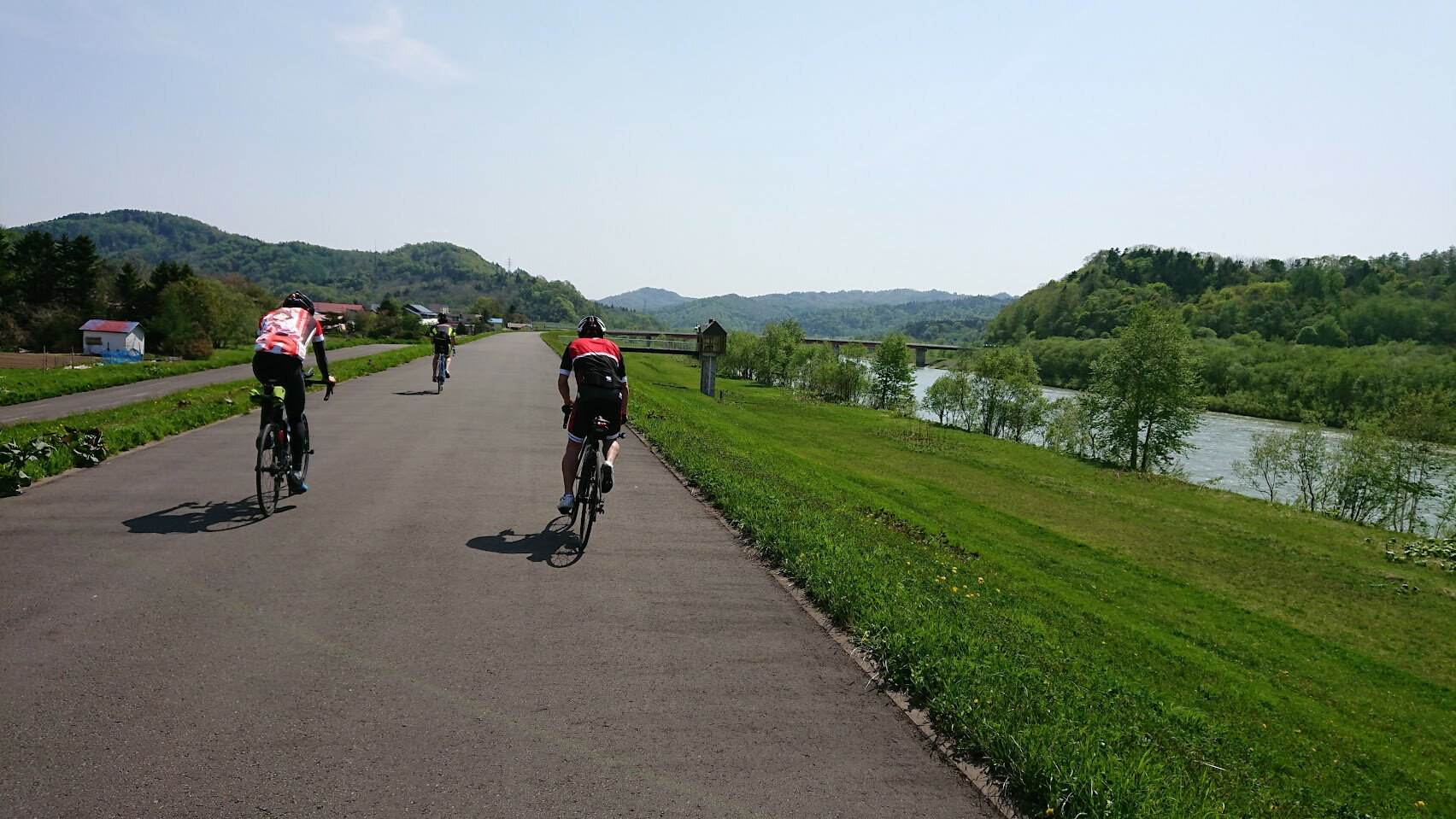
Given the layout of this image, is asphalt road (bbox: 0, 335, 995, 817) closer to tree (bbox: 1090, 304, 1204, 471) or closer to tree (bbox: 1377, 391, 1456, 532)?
tree (bbox: 1377, 391, 1456, 532)

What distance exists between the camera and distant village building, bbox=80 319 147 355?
194 feet

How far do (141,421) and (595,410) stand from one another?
8993 millimetres

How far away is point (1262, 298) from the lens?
139 meters

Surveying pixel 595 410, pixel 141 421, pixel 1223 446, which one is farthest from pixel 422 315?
pixel 595 410

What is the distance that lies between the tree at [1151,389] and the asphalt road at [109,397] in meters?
47.7

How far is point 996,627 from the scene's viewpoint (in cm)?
697

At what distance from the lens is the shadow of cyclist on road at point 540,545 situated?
6.88 metres

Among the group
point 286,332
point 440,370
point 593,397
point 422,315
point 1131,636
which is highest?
point 422,315

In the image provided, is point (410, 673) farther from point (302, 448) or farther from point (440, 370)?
point (440, 370)

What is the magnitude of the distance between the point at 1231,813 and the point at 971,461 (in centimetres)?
3936

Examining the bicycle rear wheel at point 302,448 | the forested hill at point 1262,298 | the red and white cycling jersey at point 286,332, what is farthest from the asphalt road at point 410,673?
the forested hill at point 1262,298

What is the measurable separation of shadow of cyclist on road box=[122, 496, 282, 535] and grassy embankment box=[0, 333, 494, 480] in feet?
6.92

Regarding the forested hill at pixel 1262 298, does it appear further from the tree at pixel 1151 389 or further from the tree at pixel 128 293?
the tree at pixel 128 293

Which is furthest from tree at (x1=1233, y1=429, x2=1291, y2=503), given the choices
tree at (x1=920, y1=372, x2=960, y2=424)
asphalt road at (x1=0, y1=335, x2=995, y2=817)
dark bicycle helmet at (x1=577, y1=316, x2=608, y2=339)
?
asphalt road at (x1=0, y1=335, x2=995, y2=817)
